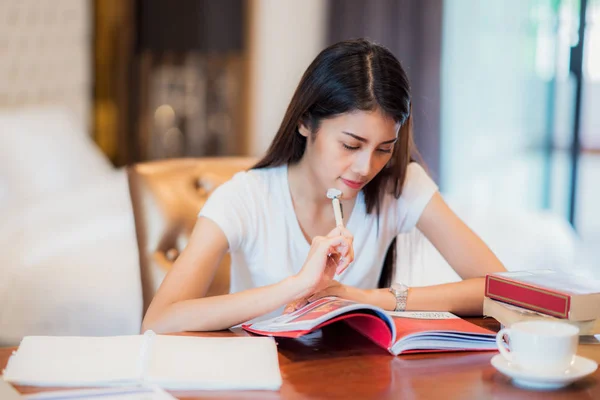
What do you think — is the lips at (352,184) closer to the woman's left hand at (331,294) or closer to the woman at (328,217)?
the woman at (328,217)

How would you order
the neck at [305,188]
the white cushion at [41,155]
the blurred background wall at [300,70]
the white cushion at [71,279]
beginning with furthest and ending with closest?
the blurred background wall at [300,70] → the white cushion at [41,155] → the white cushion at [71,279] → the neck at [305,188]

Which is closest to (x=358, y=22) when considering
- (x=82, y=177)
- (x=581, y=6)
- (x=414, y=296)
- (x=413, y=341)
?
(x=581, y=6)

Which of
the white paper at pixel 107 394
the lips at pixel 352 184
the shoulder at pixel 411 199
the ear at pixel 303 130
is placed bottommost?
the white paper at pixel 107 394

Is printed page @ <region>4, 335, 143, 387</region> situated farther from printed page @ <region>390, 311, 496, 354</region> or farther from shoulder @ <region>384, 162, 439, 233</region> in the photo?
shoulder @ <region>384, 162, 439, 233</region>

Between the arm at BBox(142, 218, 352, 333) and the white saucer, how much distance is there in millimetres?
324

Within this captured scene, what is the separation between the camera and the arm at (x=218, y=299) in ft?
3.82

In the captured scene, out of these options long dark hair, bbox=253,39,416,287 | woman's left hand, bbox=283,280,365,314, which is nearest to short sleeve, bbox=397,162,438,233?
long dark hair, bbox=253,39,416,287

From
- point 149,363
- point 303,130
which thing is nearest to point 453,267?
point 303,130

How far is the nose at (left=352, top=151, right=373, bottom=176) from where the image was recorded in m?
1.35

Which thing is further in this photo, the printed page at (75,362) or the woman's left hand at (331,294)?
Result: the woman's left hand at (331,294)

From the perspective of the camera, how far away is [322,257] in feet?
3.78

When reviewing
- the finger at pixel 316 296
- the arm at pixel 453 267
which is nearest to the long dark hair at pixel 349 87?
the arm at pixel 453 267

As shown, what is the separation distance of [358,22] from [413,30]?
1.31ft

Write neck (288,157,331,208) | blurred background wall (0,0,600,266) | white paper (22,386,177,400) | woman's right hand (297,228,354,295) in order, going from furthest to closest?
1. blurred background wall (0,0,600,266)
2. neck (288,157,331,208)
3. woman's right hand (297,228,354,295)
4. white paper (22,386,177,400)
